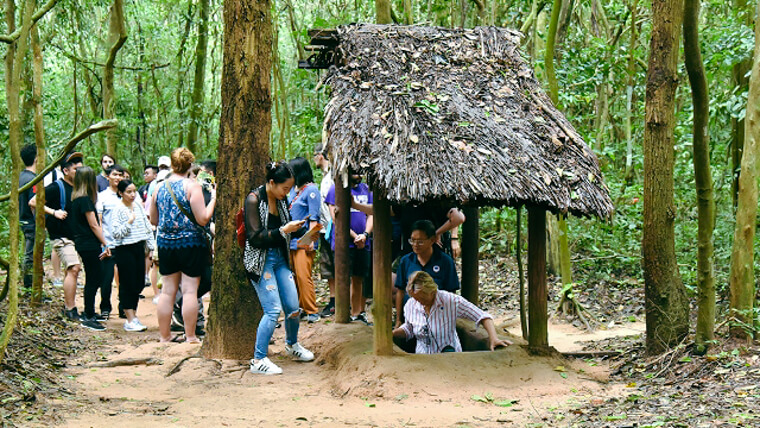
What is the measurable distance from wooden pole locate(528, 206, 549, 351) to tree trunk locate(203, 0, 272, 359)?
8.77ft

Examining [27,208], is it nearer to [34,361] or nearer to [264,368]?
[34,361]

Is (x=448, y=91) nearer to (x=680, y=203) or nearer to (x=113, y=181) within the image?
(x=113, y=181)

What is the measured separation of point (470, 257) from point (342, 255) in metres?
1.53

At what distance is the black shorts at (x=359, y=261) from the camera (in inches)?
363

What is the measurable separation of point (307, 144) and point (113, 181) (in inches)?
302

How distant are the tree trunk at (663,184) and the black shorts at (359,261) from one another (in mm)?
3528

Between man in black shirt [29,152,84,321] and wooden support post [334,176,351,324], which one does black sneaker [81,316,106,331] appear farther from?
wooden support post [334,176,351,324]

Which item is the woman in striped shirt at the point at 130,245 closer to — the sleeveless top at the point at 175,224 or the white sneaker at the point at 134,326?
the white sneaker at the point at 134,326

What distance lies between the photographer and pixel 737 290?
6547 mm

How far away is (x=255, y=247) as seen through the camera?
21.7 feet

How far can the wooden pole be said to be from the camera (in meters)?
7.07

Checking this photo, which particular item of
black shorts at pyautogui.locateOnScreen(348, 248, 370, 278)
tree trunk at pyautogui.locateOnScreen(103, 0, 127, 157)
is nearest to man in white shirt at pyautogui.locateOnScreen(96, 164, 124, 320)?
black shorts at pyautogui.locateOnScreen(348, 248, 370, 278)

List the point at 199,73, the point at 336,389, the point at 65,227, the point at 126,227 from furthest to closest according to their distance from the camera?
1. the point at 199,73
2. the point at 65,227
3. the point at 126,227
4. the point at 336,389

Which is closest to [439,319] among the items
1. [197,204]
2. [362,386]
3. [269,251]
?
[362,386]
